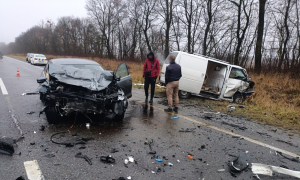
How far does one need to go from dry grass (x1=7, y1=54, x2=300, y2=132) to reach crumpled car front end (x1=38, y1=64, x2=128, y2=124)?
4337 millimetres

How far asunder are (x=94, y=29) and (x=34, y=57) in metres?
18.7

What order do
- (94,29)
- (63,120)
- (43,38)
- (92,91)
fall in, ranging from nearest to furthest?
(92,91), (63,120), (94,29), (43,38)

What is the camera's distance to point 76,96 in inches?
152

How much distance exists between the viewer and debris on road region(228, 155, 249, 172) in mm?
2816

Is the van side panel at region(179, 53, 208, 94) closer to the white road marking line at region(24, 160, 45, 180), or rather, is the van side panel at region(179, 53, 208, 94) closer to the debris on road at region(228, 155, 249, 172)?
the debris on road at region(228, 155, 249, 172)

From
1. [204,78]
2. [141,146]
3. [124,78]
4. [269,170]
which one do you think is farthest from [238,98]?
[141,146]

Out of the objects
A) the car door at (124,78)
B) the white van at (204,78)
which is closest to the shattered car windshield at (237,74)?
the white van at (204,78)

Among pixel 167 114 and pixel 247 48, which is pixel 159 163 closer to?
pixel 167 114

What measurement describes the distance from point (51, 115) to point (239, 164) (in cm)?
372

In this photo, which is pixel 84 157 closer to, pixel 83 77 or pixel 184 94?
pixel 83 77

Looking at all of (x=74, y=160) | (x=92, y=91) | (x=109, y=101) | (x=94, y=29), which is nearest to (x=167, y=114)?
(x=109, y=101)

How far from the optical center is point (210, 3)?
20.5 metres

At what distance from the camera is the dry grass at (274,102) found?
574 centimetres

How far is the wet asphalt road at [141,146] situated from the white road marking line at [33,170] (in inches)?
2.1
